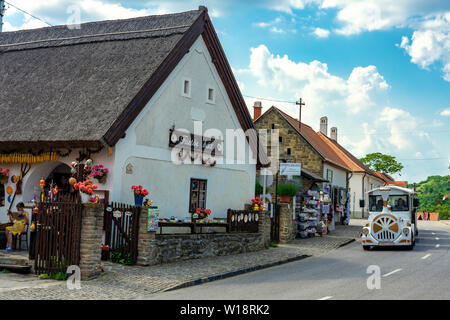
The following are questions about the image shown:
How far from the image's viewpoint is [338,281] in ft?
41.0

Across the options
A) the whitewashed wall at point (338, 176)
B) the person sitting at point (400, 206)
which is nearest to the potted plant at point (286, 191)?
the person sitting at point (400, 206)

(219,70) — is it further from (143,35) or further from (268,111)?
(268,111)

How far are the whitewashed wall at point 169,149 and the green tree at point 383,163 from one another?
68.1 m

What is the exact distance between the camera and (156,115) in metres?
16.8

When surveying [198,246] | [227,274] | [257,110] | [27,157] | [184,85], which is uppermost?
[257,110]

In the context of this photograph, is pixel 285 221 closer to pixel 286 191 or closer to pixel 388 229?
pixel 286 191

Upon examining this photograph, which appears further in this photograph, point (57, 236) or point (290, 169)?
point (290, 169)

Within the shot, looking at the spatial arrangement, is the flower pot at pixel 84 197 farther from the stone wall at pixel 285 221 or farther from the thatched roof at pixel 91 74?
the stone wall at pixel 285 221

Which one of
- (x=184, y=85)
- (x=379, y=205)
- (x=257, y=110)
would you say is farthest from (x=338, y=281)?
(x=257, y=110)

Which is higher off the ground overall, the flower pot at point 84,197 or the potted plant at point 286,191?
the potted plant at point 286,191

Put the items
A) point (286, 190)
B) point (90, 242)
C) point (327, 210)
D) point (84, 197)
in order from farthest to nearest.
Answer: point (327, 210) < point (286, 190) < point (84, 197) < point (90, 242)

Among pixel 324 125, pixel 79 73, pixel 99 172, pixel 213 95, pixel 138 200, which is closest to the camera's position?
pixel 99 172

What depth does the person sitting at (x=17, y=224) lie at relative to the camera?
598 inches

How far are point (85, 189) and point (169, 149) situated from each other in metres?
5.20
